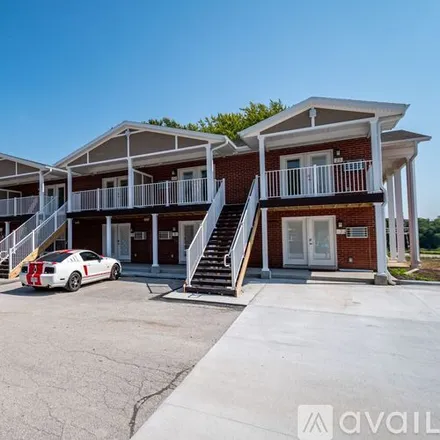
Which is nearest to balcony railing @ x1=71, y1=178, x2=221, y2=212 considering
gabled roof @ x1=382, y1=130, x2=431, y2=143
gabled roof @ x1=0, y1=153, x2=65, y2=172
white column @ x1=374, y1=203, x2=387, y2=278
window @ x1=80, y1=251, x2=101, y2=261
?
gabled roof @ x1=0, y1=153, x2=65, y2=172

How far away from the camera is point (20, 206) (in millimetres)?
17078

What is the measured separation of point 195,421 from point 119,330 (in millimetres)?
3271

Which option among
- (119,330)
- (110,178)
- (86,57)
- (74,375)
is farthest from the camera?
(110,178)

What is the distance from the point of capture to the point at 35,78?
13234mm

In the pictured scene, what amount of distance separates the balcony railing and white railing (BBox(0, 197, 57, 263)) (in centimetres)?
Answer: 247

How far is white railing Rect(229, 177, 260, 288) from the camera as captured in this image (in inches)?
327

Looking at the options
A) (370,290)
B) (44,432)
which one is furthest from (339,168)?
(44,432)

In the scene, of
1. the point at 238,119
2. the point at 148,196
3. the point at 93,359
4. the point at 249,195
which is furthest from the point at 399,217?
the point at 238,119

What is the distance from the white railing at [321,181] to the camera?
10.3 metres

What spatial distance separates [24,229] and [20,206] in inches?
140

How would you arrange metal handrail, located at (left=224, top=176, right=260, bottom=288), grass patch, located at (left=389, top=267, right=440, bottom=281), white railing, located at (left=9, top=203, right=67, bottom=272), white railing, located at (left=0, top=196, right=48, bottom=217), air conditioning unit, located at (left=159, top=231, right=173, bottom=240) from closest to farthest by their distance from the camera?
metal handrail, located at (left=224, top=176, right=260, bottom=288) → grass patch, located at (left=389, top=267, right=440, bottom=281) → white railing, located at (left=9, top=203, right=67, bottom=272) → air conditioning unit, located at (left=159, top=231, right=173, bottom=240) → white railing, located at (left=0, top=196, right=48, bottom=217)

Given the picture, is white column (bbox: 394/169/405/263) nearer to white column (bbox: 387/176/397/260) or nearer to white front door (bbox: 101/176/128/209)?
white column (bbox: 387/176/397/260)

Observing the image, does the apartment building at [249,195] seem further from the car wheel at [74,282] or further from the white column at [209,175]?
the car wheel at [74,282]

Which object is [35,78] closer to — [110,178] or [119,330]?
[110,178]
